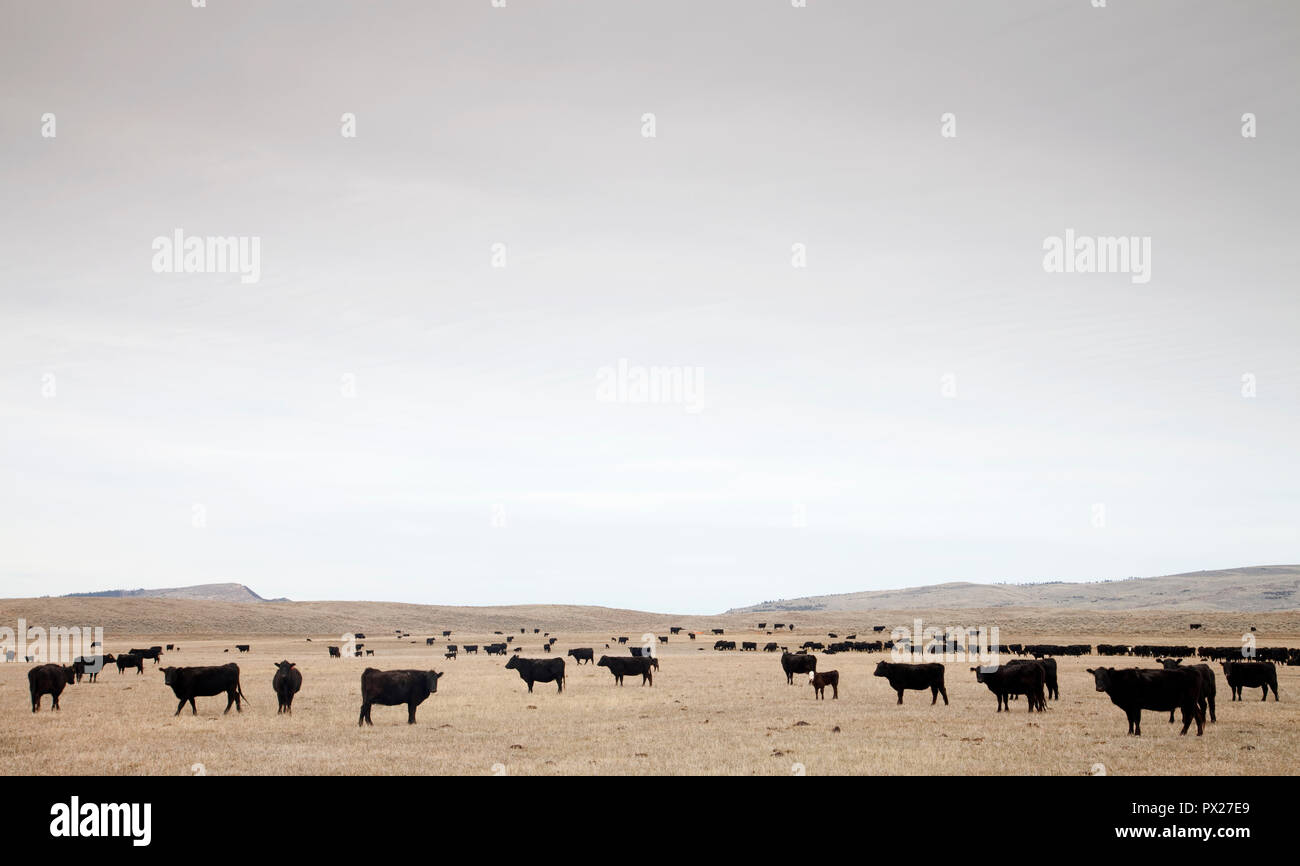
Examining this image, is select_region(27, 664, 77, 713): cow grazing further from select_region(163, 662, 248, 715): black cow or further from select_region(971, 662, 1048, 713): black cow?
select_region(971, 662, 1048, 713): black cow

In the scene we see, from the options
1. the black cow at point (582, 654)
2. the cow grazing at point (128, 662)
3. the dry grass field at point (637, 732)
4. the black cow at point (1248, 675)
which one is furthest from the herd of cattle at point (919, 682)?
the black cow at point (582, 654)

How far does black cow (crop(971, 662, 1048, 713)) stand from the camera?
25469 mm

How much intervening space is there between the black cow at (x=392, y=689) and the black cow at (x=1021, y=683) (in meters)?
16.3

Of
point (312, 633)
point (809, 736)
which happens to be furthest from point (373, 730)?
point (312, 633)

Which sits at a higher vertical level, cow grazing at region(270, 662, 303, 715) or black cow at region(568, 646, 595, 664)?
cow grazing at region(270, 662, 303, 715)

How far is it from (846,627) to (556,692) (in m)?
99.7

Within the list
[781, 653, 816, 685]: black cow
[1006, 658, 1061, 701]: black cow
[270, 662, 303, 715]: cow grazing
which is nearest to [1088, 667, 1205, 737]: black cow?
[1006, 658, 1061, 701]: black cow

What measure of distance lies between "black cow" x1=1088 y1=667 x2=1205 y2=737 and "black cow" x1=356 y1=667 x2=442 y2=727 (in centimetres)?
1716

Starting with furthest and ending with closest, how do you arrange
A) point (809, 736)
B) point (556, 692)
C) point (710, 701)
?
point (556, 692)
point (710, 701)
point (809, 736)

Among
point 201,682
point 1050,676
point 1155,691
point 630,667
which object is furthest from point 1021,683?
point 201,682

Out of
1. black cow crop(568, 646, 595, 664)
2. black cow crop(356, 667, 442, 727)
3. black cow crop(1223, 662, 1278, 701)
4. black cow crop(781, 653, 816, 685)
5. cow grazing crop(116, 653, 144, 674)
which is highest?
black cow crop(356, 667, 442, 727)
